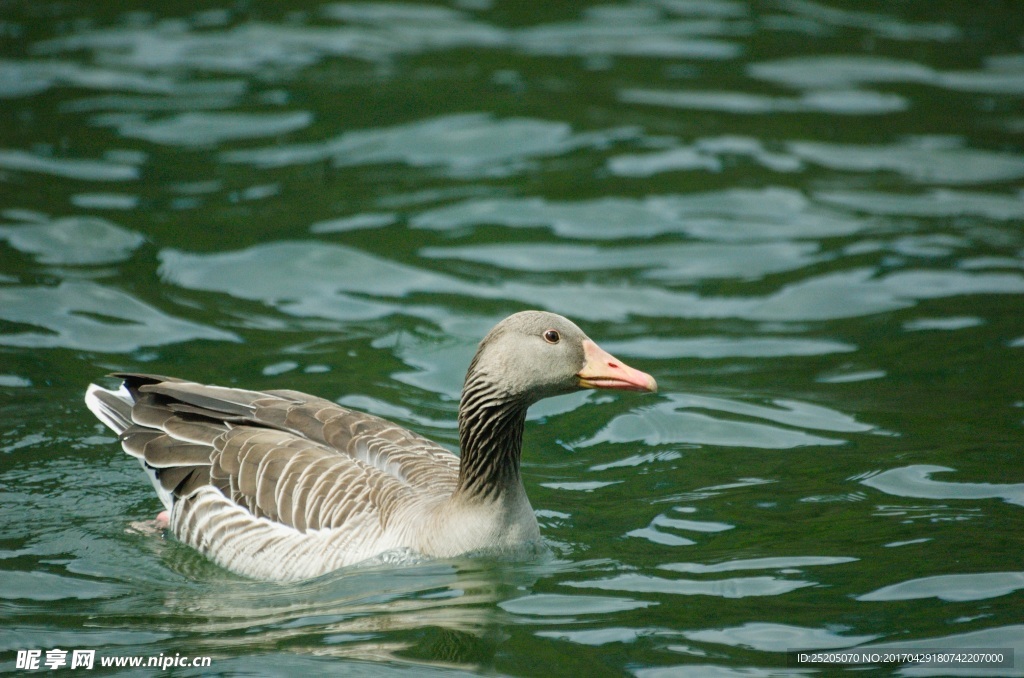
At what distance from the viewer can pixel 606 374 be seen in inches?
282

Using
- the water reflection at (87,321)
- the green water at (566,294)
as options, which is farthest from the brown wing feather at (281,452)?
the water reflection at (87,321)

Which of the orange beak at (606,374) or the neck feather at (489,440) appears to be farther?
the neck feather at (489,440)

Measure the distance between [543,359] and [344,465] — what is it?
1.59 metres

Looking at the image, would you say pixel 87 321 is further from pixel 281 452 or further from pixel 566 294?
pixel 566 294

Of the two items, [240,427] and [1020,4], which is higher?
[1020,4]

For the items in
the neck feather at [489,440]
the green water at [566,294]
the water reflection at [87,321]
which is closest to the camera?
the green water at [566,294]

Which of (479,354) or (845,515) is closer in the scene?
(479,354)

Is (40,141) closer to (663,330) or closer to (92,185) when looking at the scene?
(92,185)

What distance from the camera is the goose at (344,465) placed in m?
7.25

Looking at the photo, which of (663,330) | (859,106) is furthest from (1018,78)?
(663,330)

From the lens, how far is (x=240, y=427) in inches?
324

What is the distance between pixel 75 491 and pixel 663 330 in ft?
18.9

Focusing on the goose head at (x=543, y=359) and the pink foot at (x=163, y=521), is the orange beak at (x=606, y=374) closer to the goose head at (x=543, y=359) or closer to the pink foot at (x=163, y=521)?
the goose head at (x=543, y=359)

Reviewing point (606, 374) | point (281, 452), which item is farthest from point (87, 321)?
point (606, 374)
